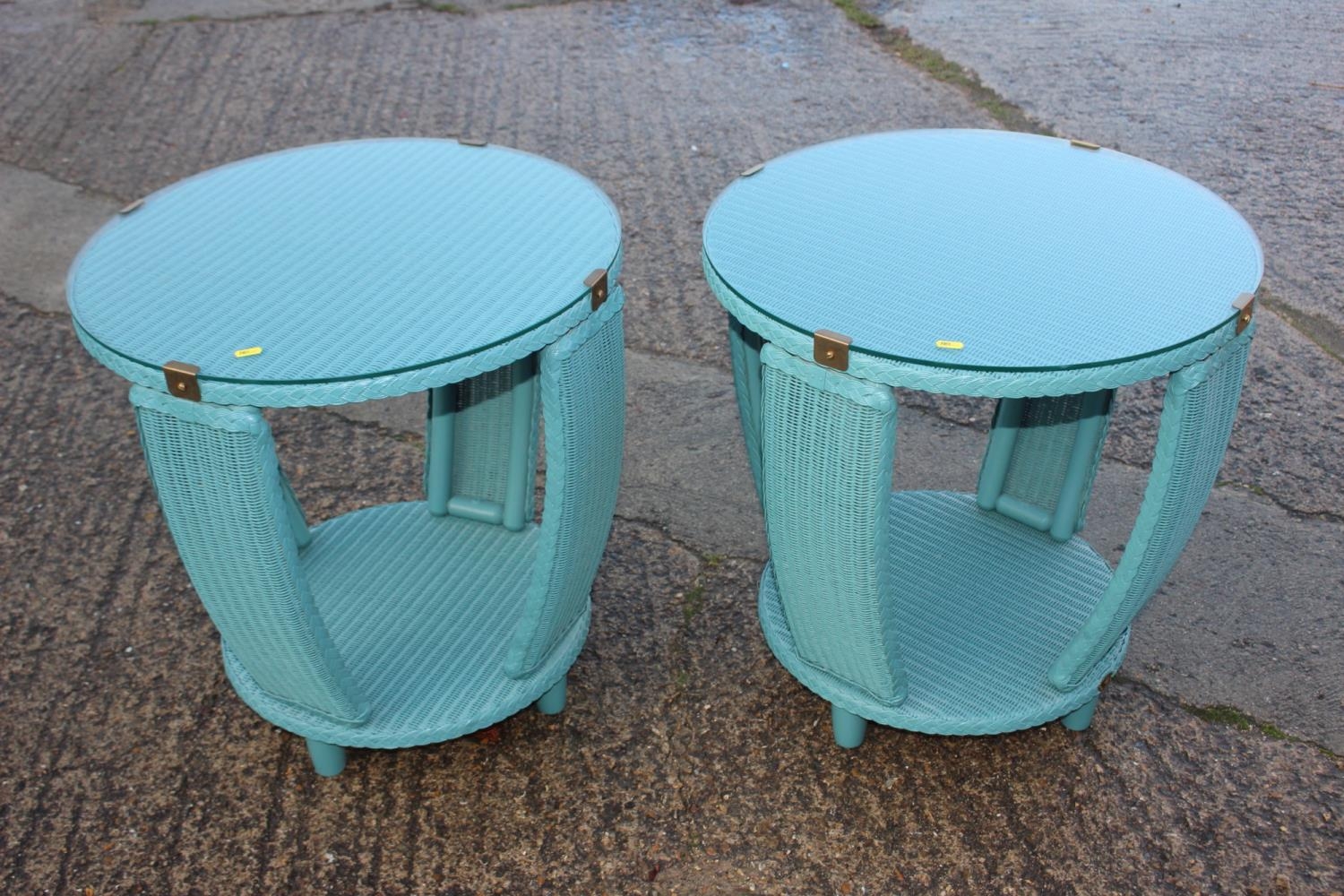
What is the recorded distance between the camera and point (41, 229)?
461 centimetres

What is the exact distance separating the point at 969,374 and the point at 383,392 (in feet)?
2.92

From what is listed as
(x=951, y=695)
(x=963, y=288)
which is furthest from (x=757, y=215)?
(x=951, y=695)

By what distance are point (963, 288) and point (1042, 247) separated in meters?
0.23

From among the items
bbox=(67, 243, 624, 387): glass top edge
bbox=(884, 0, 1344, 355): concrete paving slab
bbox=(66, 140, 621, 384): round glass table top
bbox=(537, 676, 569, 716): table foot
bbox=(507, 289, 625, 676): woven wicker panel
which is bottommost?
bbox=(884, 0, 1344, 355): concrete paving slab

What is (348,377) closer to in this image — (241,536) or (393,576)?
(241,536)

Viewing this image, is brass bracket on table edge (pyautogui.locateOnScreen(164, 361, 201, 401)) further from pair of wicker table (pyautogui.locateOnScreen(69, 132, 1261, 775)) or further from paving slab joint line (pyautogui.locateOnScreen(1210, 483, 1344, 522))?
paving slab joint line (pyautogui.locateOnScreen(1210, 483, 1344, 522))

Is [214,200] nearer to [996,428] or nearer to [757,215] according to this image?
[757,215]

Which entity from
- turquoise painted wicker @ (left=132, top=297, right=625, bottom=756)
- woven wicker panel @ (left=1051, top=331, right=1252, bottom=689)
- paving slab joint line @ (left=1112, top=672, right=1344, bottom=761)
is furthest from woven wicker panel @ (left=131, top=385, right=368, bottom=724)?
paving slab joint line @ (left=1112, top=672, right=1344, bottom=761)

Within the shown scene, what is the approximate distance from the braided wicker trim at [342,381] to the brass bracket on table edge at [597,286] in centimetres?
9

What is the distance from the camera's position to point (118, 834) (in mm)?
2473

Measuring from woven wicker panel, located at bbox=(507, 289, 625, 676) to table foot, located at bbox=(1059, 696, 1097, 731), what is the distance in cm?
101

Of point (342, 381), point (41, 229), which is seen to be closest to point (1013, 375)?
point (342, 381)

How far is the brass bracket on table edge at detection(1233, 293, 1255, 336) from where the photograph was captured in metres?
2.08

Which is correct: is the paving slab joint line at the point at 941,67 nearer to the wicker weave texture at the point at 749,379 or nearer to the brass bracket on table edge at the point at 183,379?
the wicker weave texture at the point at 749,379
